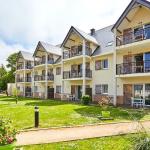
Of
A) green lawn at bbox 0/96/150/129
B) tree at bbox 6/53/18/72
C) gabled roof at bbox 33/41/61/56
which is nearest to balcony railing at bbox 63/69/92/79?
gabled roof at bbox 33/41/61/56

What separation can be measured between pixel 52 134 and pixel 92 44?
77.6 ft

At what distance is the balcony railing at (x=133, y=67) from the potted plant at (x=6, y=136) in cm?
1911

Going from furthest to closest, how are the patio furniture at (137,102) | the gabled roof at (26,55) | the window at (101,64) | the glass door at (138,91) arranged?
the gabled roof at (26,55)
the window at (101,64)
the glass door at (138,91)
the patio furniture at (137,102)

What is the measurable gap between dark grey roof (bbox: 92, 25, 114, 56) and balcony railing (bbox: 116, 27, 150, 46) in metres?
2.83

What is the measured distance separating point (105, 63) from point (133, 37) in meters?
6.10

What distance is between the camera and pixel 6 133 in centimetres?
688

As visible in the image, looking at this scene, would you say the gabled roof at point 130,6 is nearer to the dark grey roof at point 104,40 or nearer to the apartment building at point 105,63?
the apartment building at point 105,63

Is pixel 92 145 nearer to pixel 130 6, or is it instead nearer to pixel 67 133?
pixel 67 133

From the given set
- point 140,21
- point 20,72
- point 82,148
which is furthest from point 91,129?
point 20,72

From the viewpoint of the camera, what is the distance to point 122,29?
28578mm

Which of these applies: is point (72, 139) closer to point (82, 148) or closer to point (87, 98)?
point (82, 148)

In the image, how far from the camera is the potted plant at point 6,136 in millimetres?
6606

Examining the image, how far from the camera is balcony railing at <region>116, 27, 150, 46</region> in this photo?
24541 mm

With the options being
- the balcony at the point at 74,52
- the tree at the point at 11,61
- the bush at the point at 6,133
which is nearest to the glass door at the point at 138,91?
the balcony at the point at 74,52
